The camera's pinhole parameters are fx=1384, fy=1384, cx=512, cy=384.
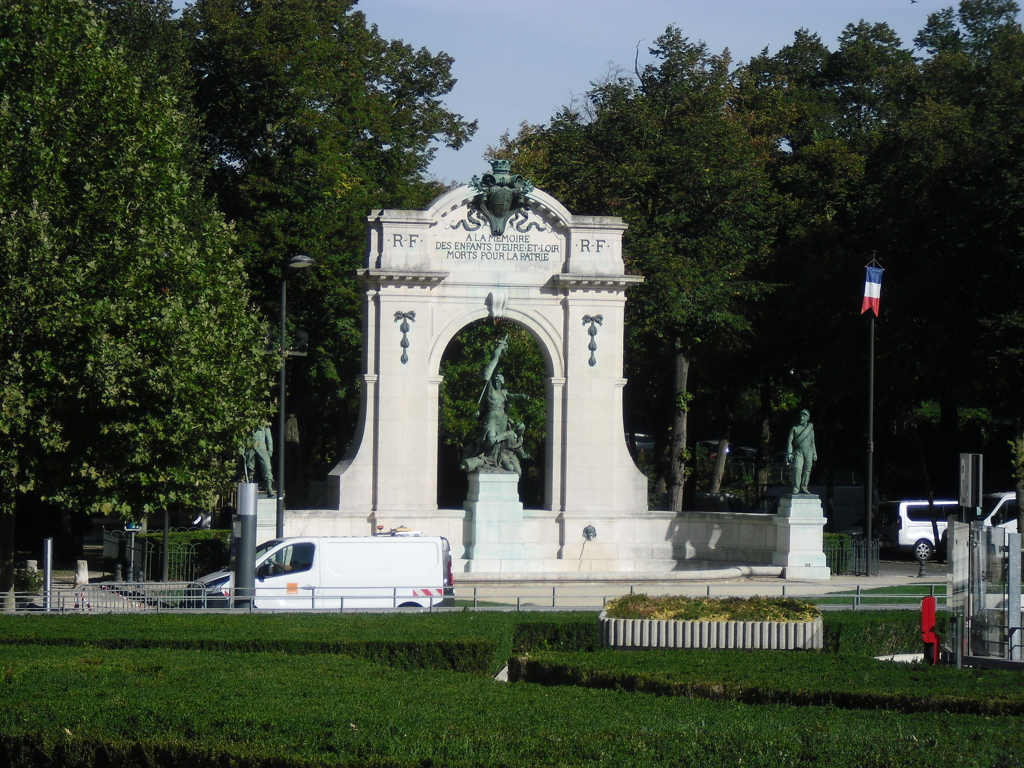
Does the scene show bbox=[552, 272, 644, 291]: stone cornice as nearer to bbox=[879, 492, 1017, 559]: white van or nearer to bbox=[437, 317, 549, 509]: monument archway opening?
bbox=[437, 317, 549, 509]: monument archway opening

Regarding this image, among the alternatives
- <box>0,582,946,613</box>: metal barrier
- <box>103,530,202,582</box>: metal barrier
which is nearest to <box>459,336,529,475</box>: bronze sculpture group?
<box>103,530,202,582</box>: metal barrier

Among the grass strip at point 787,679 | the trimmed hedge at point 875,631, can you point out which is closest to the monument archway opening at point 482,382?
the trimmed hedge at point 875,631

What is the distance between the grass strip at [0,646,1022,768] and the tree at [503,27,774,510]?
2740 centimetres

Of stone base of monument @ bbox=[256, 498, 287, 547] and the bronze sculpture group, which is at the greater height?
the bronze sculpture group

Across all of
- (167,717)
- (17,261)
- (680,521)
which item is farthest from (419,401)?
(167,717)

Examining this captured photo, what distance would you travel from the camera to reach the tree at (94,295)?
21781mm

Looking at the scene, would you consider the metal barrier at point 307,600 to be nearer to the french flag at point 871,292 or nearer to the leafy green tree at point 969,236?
the french flag at point 871,292

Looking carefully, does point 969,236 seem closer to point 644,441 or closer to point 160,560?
point 160,560

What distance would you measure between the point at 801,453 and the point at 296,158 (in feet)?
60.3

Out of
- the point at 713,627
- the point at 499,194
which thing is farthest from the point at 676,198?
the point at 713,627

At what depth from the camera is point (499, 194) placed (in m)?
32.0

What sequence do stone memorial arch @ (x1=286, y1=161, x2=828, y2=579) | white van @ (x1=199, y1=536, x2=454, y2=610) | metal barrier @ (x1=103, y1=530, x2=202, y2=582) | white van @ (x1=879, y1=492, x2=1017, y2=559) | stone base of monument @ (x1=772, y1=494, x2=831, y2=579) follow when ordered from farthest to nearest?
white van @ (x1=879, y1=492, x2=1017, y2=559) < stone memorial arch @ (x1=286, y1=161, x2=828, y2=579) < stone base of monument @ (x1=772, y1=494, x2=831, y2=579) < metal barrier @ (x1=103, y1=530, x2=202, y2=582) < white van @ (x1=199, y1=536, x2=454, y2=610)

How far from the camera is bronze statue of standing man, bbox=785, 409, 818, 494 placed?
3138 centimetres

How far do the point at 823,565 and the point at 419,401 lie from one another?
993 cm
